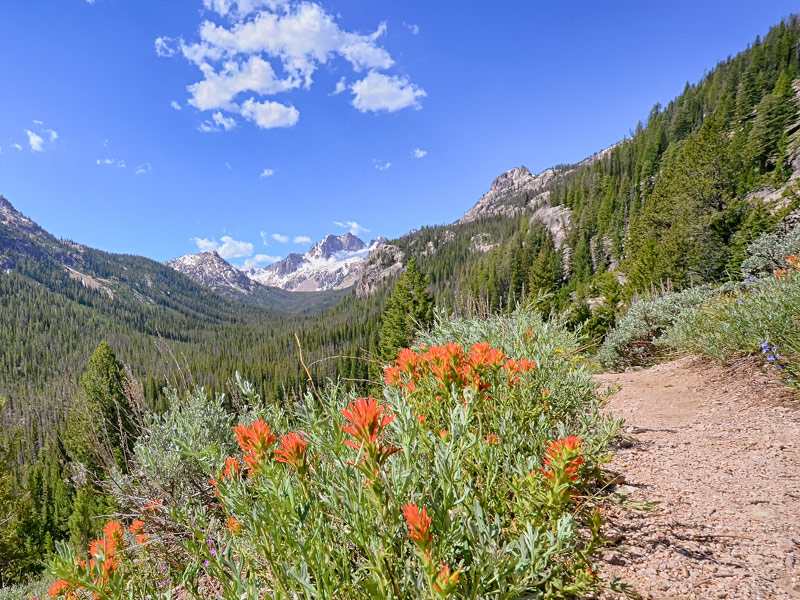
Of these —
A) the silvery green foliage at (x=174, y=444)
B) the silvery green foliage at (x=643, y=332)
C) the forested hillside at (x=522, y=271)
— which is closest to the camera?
the silvery green foliage at (x=174, y=444)

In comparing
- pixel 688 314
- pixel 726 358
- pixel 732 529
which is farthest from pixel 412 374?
pixel 688 314

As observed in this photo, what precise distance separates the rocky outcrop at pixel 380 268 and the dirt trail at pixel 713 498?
353 ft

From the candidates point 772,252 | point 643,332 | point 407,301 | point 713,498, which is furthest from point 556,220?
point 713,498

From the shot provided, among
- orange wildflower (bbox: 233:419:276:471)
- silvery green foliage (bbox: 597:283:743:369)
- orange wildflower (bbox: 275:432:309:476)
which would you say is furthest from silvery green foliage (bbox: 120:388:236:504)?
silvery green foliage (bbox: 597:283:743:369)

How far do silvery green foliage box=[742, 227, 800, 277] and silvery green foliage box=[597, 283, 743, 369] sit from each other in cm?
143

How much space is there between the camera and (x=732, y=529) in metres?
1.80

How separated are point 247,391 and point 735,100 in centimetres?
7272

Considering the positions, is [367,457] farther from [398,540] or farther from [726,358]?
[726,358]

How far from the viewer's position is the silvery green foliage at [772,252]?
25.0 feet

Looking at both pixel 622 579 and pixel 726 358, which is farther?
pixel 726 358

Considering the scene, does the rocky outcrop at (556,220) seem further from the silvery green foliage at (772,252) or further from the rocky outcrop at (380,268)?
the silvery green foliage at (772,252)

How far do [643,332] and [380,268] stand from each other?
115 meters

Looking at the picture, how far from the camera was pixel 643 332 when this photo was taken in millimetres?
7676

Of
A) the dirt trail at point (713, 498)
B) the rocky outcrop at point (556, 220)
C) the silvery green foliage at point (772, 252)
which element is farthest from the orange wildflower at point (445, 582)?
the rocky outcrop at point (556, 220)
